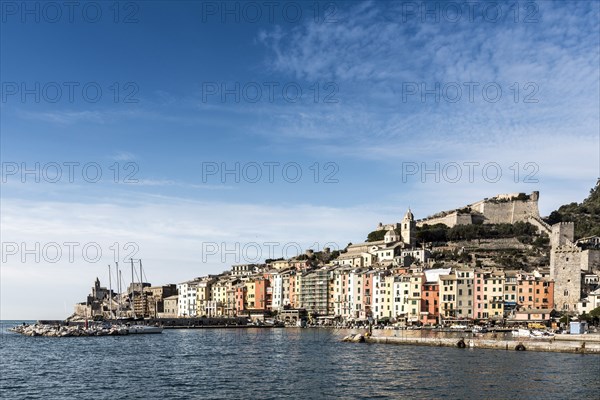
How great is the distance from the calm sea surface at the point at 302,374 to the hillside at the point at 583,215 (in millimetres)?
72275

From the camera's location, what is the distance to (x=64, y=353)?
59.2 metres

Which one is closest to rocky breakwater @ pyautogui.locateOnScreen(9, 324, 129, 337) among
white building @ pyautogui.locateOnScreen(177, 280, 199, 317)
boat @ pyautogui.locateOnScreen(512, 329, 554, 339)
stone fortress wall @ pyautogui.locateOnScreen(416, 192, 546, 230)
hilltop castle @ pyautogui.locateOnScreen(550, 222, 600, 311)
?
white building @ pyautogui.locateOnScreen(177, 280, 199, 317)

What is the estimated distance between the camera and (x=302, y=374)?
39969 millimetres

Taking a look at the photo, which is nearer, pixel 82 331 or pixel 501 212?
pixel 82 331

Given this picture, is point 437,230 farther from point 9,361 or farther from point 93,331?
point 9,361

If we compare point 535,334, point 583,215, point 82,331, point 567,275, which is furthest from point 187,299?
point 535,334

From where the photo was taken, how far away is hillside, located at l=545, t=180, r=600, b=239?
119 metres

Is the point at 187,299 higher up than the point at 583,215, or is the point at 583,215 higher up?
the point at 583,215

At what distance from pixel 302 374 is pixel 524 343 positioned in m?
22.0

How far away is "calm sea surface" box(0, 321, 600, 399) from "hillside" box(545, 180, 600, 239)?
72.3 meters

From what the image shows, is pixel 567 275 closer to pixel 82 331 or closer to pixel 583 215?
pixel 583 215

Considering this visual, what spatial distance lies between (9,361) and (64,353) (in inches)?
286

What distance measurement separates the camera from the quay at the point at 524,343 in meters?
50.6

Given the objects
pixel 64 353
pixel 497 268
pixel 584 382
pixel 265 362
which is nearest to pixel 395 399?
pixel 584 382
